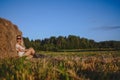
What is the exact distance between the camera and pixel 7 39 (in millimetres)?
16016

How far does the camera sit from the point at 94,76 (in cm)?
870

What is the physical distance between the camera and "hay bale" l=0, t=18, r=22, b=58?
49.7 feet

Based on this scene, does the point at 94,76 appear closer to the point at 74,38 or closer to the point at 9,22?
the point at 9,22

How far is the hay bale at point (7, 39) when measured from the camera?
49.7ft

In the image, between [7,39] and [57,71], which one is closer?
[57,71]

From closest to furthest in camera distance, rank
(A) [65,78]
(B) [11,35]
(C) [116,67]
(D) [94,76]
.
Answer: (A) [65,78] → (D) [94,76] → (C) [116,67] → (B) [11,35]

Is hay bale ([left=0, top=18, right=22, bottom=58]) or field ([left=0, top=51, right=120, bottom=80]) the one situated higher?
hay bale ([left=0, top=18, right=22, bottom=58])

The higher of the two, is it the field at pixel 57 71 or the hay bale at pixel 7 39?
the hay bale at pixel 7 39

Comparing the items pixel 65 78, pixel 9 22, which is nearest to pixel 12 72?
pixel 65 78

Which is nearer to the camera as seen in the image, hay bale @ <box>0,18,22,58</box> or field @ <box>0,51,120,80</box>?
field @ <box>0,51,120,80</box>

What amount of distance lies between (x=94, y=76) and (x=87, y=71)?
567mm

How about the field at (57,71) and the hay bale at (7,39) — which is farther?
the hay bale at (7,39)

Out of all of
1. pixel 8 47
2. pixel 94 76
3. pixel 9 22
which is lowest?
pixel 94 76

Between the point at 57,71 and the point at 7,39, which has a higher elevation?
the point at 7,39
